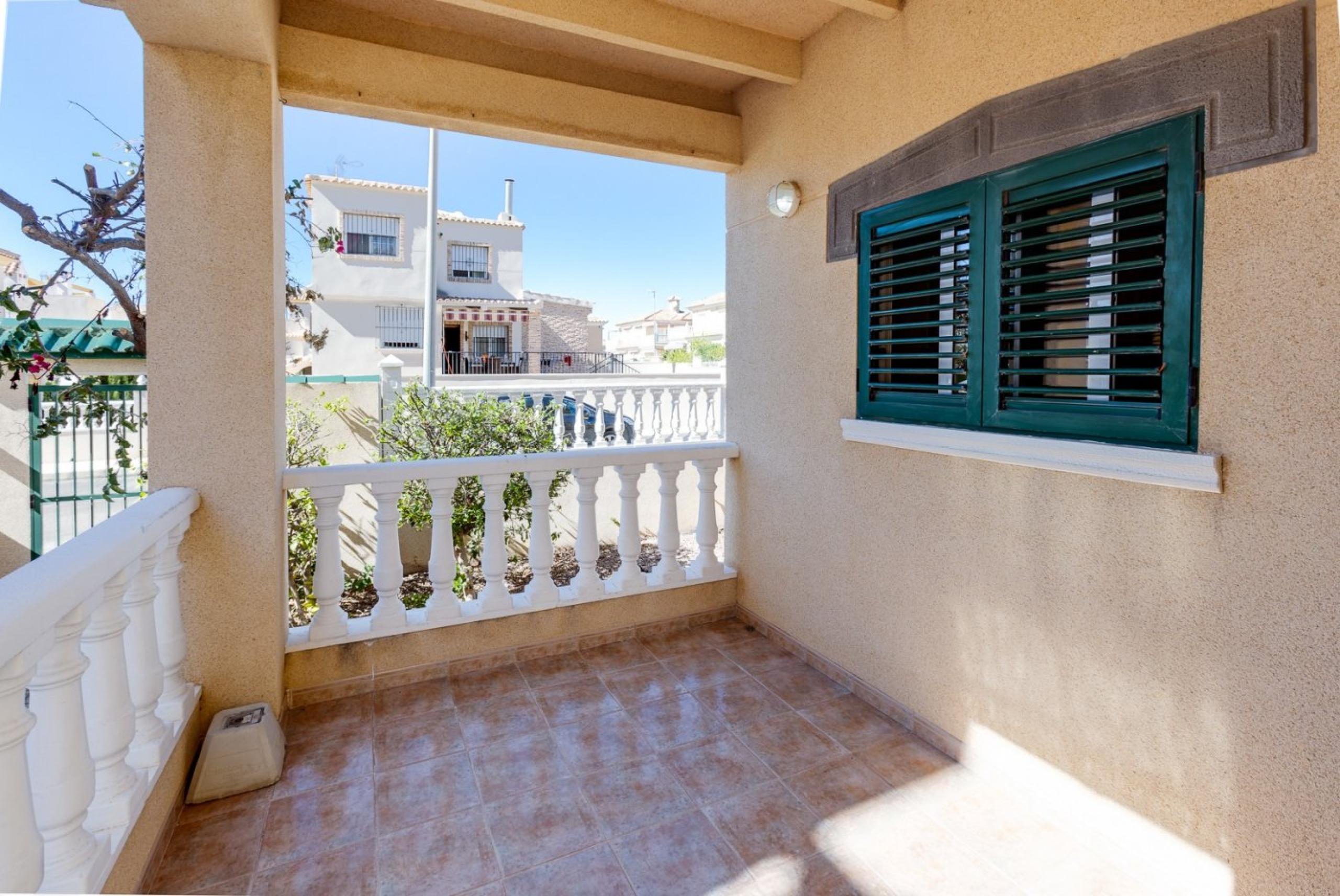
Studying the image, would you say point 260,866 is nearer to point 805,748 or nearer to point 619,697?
point 619,697

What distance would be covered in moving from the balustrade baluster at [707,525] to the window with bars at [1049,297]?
1346 millimetres

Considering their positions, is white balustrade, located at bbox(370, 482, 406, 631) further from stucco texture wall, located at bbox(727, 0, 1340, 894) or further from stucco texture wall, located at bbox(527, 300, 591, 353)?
stucco texture wall, located at bbox(527, 300, 591, 353)

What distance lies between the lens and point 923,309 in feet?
9.30

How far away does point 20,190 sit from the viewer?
3299 millimetres

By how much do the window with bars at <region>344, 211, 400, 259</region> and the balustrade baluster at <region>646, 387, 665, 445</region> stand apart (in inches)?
658

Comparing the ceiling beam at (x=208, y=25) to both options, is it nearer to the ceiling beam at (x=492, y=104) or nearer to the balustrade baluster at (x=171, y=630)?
the ceiling beam at (x=492, y=104)

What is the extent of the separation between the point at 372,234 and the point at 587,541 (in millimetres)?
21450

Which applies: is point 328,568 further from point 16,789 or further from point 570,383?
point 570,383

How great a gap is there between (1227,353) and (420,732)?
11.0ft

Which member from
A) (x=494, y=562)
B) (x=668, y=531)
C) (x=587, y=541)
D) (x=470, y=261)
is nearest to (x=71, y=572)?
(x=494, y=562)

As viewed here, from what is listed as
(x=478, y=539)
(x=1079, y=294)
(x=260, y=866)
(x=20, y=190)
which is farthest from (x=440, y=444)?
(x=1079, y=294)

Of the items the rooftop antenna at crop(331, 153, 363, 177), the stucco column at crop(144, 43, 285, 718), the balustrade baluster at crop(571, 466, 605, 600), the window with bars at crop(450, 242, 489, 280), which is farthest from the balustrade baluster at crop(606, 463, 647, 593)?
the window with bars at crop(450, 242, 489, 280)

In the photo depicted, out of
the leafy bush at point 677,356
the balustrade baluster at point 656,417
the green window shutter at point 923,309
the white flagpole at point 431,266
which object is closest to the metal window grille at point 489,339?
the leafy bush at point 677,356

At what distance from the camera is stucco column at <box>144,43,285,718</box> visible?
261 centimetres
